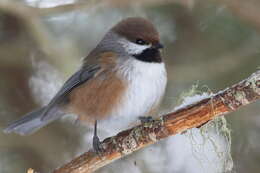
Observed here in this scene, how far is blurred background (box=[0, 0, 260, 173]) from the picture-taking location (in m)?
3.50

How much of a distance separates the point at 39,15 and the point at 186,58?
4.13 ft

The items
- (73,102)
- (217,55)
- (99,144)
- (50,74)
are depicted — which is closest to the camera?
(99,144)

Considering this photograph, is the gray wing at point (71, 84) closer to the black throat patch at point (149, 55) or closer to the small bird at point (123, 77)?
the small bird at point (123, 77)

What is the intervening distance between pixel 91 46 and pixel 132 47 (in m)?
1.07

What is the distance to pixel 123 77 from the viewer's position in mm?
2971

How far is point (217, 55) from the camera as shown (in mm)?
3713

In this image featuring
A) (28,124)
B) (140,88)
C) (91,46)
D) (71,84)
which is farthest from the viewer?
(91,46)

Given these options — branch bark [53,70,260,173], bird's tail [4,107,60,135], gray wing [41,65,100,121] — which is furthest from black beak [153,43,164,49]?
bird's tail [4,107,60,135]

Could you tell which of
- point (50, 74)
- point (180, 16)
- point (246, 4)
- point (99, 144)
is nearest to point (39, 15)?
point (50, 74)

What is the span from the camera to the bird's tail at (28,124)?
10.9 feet

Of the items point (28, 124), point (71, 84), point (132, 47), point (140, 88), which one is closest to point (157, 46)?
point (132, 47)

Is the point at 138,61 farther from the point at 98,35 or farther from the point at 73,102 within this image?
the point at 98,35

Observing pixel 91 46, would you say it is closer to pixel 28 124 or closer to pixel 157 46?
pixel 28 124

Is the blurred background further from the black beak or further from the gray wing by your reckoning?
the black beak
